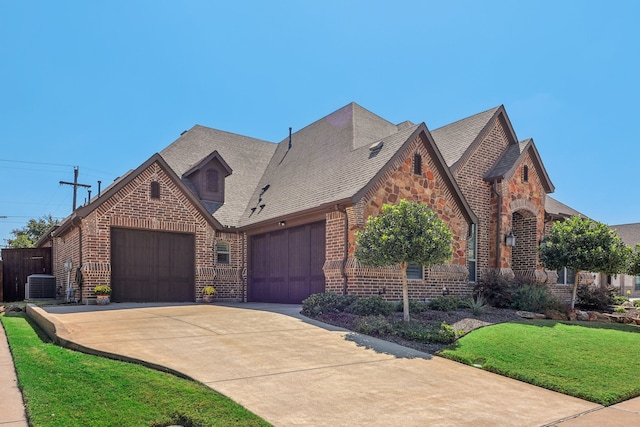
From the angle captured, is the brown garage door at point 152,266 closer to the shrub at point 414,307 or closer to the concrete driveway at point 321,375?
the concrete driveway at point 321,375

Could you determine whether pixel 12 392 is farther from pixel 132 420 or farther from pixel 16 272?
pixel 16 272

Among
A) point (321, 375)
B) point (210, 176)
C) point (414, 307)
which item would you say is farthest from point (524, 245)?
point (321, 375)

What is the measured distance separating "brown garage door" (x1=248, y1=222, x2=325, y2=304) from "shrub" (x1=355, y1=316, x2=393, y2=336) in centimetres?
444

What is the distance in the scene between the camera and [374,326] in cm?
1066

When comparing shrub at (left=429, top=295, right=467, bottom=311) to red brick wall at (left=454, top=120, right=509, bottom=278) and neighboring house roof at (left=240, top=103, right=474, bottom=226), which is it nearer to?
neighboring house roof at (left=240, top=103, right=474, bottom=226)

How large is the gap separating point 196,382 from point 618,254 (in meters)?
14.8

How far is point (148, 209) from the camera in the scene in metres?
17.0

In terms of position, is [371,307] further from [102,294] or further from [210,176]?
[210,176]

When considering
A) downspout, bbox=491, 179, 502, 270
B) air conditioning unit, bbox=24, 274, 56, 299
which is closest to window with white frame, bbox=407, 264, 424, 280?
downspout, bbox=491, 179, 502, 270

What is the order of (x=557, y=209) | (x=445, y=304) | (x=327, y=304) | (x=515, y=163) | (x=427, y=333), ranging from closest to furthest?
(x=427, y=333), (x=327, y=304), (x=445, y=304), (x=515, y=163), (x=557, y=209)

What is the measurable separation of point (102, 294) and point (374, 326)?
31.1 feet

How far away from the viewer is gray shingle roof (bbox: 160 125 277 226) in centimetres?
2033

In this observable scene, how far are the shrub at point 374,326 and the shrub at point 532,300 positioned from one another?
6843mm

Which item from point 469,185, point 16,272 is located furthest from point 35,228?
point 469,185
